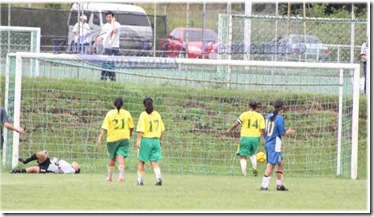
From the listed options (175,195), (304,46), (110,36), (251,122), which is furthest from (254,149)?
(304,46)

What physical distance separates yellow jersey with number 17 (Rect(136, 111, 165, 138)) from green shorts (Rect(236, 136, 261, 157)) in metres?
3.62

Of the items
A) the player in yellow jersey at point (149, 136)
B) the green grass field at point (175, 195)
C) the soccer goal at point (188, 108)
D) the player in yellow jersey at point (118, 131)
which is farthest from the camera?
the soccer goal at point (188, 108)

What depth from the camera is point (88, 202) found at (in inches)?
535

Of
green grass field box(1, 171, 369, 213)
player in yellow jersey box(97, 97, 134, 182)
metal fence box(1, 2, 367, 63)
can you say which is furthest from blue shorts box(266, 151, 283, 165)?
metal fence box(1, 2, 367, 63)

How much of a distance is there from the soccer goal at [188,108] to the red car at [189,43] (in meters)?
5.62

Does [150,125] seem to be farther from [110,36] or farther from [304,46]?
[304,46]

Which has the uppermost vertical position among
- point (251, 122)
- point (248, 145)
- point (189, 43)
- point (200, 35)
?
point (200, 35)

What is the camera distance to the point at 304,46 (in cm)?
2694

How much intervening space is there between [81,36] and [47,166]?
8.44 m

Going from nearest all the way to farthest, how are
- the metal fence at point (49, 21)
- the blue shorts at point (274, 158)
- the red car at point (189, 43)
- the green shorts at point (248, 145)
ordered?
the blue shorts at point (274, 158) → the green shorts at point (248, 145) → the red car at point (189, 43) → the metal fence at point (49, 21)

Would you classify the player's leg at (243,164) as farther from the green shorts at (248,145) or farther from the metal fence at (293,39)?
the metal fence at (293,39)

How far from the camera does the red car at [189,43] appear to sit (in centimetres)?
2861

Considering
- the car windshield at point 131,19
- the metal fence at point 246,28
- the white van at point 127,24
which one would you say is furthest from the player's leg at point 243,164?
the car windshield at point 131,19

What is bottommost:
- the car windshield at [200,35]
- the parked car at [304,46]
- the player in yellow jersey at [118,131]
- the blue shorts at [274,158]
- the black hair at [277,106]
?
the blue shorts at [274,158]
